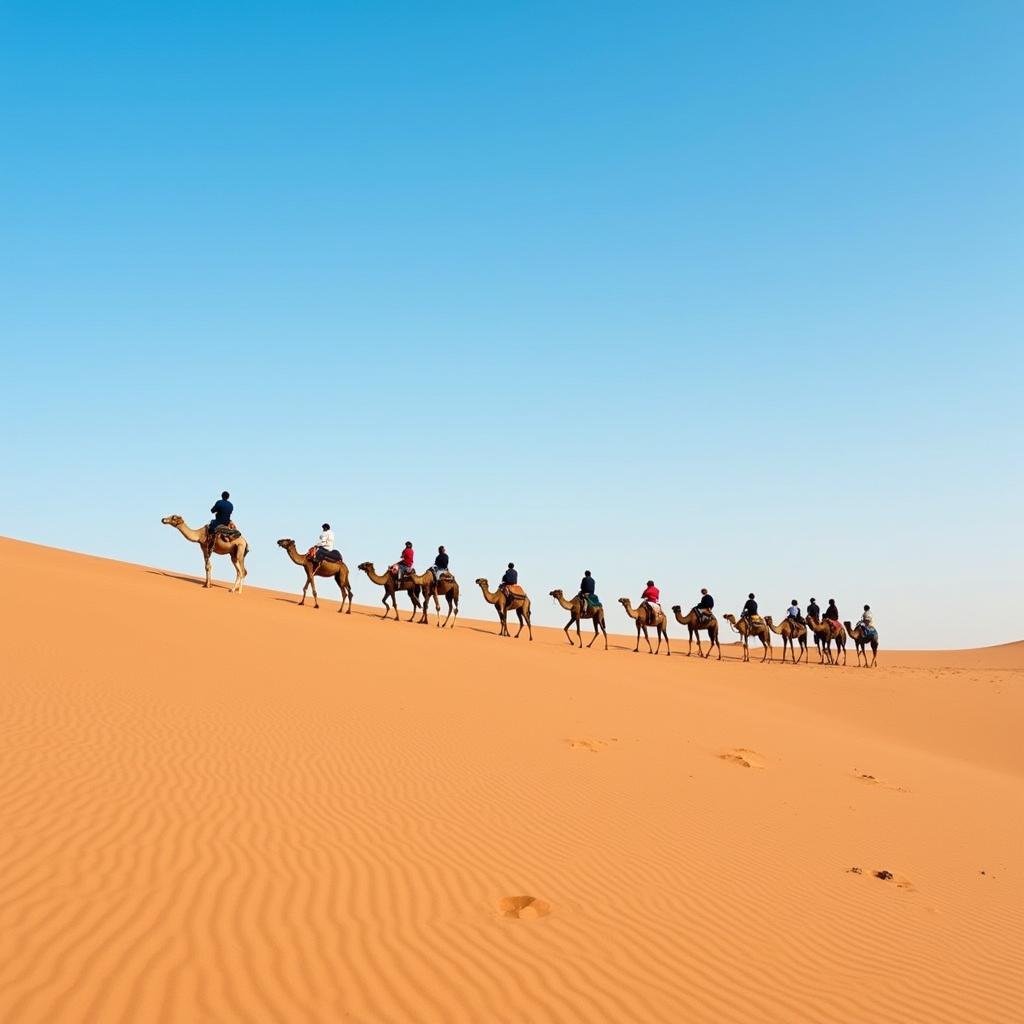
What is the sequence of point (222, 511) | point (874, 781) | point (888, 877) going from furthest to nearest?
point (222, 511), point (874, 781), point (888, 877)

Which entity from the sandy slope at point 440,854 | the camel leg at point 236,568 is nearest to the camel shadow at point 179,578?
the camel leg at point 236,568

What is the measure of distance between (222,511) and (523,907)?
22162 mm

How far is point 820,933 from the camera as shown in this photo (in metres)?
6.87

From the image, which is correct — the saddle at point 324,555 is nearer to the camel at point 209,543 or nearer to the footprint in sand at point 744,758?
the camel at point 209,543

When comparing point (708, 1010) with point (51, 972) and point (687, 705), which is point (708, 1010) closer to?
point (51, 972)

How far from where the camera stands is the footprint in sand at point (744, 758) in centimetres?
1443

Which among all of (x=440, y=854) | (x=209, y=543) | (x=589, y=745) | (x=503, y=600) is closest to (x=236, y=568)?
(x=209, y=543)

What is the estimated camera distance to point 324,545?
2898cm

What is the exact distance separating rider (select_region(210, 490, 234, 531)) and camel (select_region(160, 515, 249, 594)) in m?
0.37

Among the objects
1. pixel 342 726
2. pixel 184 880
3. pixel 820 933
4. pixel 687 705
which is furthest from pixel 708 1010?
pixel 687 705

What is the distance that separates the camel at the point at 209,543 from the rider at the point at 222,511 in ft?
1.23

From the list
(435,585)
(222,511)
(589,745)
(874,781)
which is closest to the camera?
(589,745)

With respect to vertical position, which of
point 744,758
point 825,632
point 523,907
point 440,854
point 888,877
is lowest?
point 888,877

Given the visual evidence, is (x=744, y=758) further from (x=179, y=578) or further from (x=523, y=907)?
(x=179, y=578)
